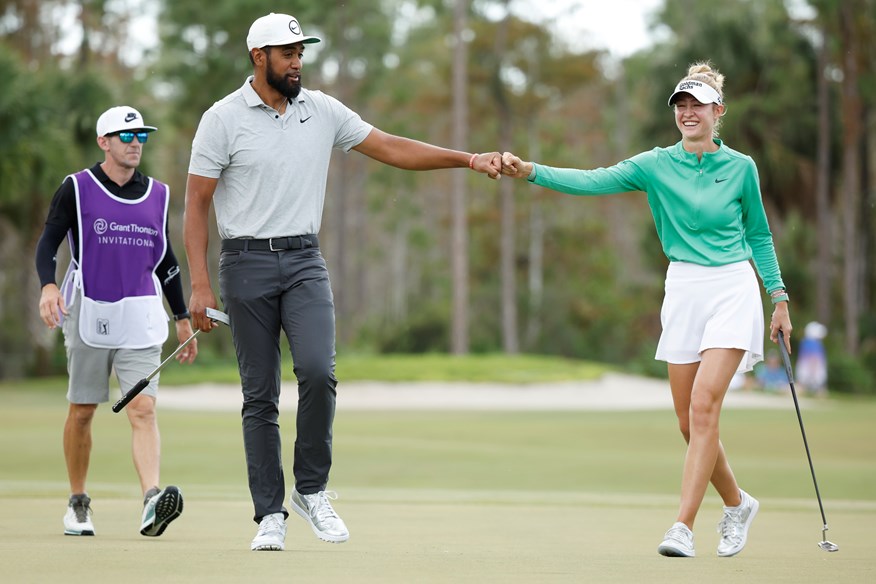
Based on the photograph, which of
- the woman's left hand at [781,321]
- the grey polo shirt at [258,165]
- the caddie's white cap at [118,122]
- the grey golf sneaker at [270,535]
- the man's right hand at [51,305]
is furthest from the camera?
the caddie's white cap at [118,122]

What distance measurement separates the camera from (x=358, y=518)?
876 cm

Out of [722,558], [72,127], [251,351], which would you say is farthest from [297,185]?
[72,127]

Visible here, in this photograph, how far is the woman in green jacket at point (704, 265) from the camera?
6879 millimetres

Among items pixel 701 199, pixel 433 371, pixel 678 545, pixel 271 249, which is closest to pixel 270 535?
pixel 271 249

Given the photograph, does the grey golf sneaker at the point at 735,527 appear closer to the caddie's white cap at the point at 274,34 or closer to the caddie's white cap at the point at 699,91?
the caddie's white cap at the point at 699,91

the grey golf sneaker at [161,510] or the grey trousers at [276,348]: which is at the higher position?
the grey trousers at [276,348]

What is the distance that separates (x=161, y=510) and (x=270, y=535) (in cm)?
76

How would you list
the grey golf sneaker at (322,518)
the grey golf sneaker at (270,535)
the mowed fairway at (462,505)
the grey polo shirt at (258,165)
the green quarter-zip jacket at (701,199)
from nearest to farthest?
1. the mowed fairway at (462,505)
2. the grey golf sneaker at (270,535)
3. the grey polo shirt at (258,165)
4. the grey golf sneaker at (322,518)
5. the green quarter-zip jacket at (701,199)

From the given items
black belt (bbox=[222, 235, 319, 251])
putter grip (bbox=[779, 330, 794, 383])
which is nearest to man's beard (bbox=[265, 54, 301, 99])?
black belt (bbox=[222, 235, 319, 251])

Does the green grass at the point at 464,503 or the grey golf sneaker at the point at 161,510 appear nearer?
the green grass at the point at 464,503

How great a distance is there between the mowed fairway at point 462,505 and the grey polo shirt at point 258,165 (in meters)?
1.48

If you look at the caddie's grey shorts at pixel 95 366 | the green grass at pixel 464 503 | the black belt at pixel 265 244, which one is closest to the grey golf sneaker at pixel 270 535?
the green grass at pixel 464 503

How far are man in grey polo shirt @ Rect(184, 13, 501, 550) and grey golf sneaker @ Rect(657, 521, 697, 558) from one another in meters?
1.48

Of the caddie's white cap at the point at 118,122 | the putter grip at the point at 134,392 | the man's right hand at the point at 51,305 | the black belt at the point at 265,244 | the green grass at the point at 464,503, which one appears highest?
the caddie's white cap at the point at 118,122
